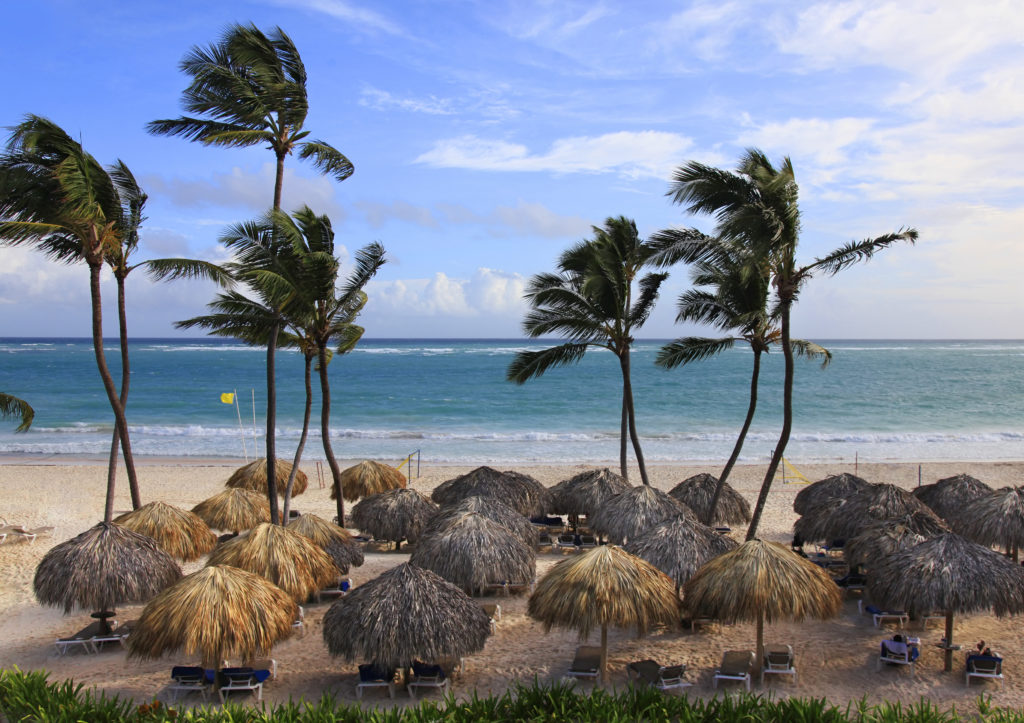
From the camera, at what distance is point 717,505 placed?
14.7 m

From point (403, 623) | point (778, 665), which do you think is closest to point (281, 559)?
point (403, 623)

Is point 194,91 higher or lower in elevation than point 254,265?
higher

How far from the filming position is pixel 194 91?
1129 cm

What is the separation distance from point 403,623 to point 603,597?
214 centimetres

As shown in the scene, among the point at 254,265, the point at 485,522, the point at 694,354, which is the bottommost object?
the point at 485,522

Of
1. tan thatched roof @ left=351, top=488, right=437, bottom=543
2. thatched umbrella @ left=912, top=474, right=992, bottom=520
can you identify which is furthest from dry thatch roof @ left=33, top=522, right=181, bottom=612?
thatched umbrella @ left=912, top=474, right=992, bottom=520

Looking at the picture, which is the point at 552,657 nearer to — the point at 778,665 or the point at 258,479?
the point at 778,665

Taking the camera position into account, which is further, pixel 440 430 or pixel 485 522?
pixel 440 430

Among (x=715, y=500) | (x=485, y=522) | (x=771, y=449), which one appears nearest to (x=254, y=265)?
(x=485, y=522)

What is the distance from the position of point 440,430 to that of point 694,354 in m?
25.0

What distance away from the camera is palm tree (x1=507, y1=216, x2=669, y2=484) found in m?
14.6

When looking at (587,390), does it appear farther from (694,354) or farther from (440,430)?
(694,354)

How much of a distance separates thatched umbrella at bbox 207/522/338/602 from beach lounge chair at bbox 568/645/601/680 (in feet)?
11.9

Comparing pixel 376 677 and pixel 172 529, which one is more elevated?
pixel 172 529
